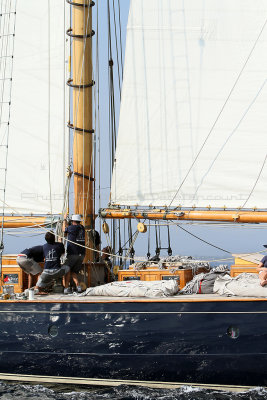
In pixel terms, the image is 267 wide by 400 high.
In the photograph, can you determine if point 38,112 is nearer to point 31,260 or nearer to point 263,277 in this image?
point 31,260

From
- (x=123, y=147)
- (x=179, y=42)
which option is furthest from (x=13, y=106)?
(x=179, y=42)

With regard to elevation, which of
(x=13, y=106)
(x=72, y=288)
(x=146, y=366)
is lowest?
(x=146, y=366)

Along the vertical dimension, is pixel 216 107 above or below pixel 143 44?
below

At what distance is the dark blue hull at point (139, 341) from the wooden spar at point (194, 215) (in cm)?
220

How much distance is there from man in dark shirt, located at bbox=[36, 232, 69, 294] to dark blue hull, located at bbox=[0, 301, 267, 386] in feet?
2.88

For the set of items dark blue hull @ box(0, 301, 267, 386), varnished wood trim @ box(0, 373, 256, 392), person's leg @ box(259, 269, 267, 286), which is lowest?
varnished wood trim @ box(0, 373, 256, 392)

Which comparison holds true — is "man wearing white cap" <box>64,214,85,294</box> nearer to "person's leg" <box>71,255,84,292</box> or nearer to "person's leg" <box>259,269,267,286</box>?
"person's leg" <box>71,255,84,292</box>

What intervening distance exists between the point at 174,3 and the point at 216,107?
249 cm

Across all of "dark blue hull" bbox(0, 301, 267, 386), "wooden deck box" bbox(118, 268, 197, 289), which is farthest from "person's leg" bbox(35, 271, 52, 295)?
"wooden deck box" bbox(118, 268, 197, 289)

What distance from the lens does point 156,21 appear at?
1351cm

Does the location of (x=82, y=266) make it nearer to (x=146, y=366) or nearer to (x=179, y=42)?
(x=146, y=366)

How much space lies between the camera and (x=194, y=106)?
13.1 meters

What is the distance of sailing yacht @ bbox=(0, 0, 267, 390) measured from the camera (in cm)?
1079

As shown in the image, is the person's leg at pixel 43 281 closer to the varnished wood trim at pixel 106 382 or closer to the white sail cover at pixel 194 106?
the varnished wood trim at pixel 106 382
